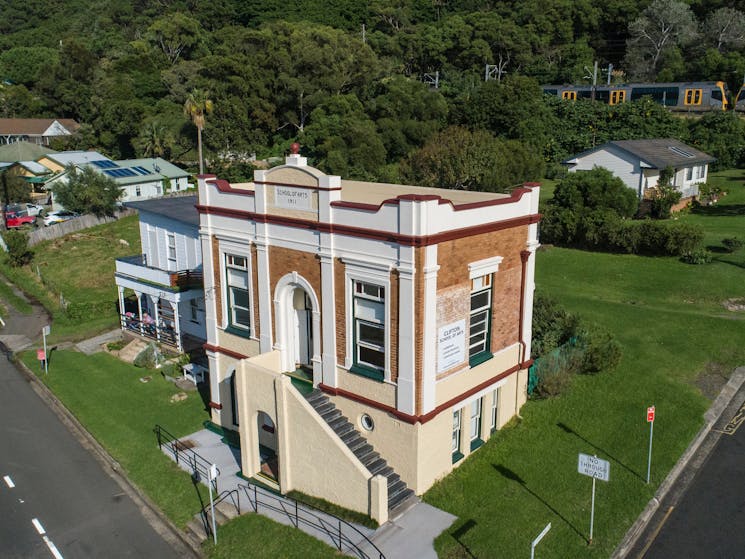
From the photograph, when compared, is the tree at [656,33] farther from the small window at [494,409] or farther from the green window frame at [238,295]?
the green window frame at [238,295]

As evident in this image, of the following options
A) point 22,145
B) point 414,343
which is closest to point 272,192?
point 414,343

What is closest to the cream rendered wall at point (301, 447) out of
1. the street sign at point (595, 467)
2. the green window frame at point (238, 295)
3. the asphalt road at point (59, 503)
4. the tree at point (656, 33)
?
the green window frame at point (238, 295)

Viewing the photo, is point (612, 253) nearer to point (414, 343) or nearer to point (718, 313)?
point (718, 313)

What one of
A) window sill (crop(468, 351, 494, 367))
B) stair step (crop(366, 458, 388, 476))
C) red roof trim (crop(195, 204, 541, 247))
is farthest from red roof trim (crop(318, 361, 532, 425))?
red roof trim (crop(195, 204, 541, 247))

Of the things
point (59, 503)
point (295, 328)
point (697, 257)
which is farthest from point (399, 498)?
point (697, 257)

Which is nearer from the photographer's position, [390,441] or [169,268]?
[390,441]

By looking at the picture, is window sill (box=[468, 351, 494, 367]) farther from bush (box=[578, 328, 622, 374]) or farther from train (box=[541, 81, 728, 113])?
train (box=[541, 81, 728, 113])
